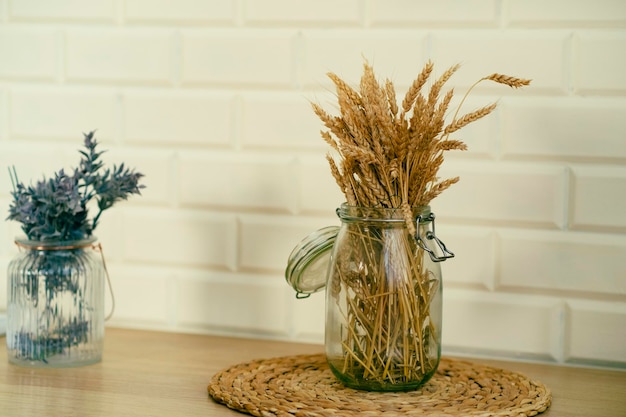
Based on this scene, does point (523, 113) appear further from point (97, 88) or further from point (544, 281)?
point (97, 88)

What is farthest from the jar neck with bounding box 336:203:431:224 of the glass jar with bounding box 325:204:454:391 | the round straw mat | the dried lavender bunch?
the dried lavender bunch

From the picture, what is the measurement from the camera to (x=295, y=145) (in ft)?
4.87

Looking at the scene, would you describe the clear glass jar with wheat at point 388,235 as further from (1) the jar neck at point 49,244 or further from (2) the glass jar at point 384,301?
(1) the jar neck at point 49,244

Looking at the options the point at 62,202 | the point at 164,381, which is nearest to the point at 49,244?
the point at 62,202

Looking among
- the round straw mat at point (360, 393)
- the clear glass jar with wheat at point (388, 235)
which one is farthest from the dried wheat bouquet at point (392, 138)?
the round straw mat at point (360, 393)

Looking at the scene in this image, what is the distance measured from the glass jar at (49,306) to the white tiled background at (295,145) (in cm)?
27

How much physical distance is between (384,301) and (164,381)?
346 mm

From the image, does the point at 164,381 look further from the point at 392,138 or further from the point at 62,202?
the point at 392,138

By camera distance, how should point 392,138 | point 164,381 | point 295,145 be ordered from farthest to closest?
point 295,145 < point 164,381 < point 392,138

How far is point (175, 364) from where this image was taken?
4.34 ft

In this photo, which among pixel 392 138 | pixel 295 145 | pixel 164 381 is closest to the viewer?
pixel 392 138

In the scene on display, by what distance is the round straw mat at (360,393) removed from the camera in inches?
41.5

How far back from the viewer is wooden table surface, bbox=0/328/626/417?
3.59ft

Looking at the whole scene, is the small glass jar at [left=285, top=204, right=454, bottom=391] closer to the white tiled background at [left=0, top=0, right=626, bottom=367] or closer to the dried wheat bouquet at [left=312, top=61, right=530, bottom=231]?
the dried wheat bouquet at [left=312, top=61, right=530, bottom=231]
